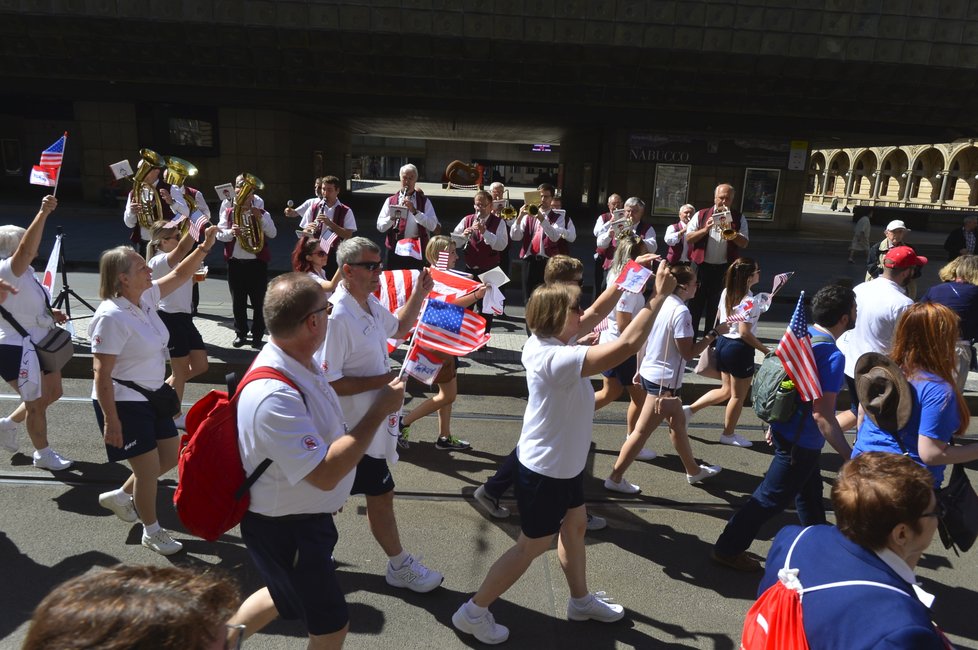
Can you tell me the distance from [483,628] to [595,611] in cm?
61

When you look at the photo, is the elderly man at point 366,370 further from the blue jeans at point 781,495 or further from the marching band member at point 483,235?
the marching band member at point 483,235

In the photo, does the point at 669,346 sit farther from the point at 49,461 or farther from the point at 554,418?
the point at 49,461

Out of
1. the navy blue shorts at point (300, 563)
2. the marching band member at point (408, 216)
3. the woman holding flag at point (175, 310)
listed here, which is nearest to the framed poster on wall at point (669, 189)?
the marching band member at point (408, 216)

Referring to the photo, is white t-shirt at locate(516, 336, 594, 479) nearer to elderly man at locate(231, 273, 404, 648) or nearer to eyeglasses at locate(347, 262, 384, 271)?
elderly man at locate(231, 273, 404, 648)

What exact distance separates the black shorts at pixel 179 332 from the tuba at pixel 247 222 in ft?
7.31

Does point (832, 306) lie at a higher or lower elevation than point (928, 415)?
higher

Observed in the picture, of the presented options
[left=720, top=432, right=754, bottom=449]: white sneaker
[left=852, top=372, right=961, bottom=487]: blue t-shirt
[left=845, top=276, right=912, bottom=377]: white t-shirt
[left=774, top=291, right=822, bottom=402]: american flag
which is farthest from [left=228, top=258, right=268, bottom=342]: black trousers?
[left=852, top=372, right=961, bottom=487]: blue t-shirt

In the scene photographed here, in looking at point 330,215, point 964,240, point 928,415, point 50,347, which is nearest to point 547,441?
point 928,415

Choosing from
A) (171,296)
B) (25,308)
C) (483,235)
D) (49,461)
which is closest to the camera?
(25,308)

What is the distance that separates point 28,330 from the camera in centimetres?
459

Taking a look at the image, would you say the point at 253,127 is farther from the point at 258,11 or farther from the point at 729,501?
the point at 729,501

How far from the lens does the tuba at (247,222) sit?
25.5 feet

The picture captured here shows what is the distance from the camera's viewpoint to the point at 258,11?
51.9ft

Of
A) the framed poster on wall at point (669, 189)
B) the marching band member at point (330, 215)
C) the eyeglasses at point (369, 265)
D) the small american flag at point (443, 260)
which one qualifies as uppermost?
the framed poster on wall at point (669, 189)
